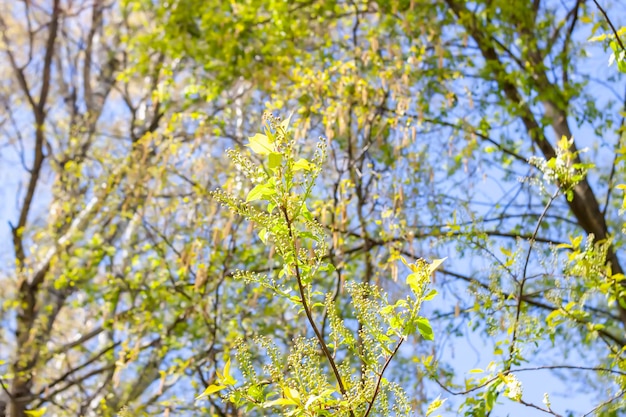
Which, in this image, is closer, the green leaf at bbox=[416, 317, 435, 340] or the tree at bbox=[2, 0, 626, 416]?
the green leaf at bbox=[416, 317, 435, 340]

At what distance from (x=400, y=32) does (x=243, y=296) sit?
2.42 metres

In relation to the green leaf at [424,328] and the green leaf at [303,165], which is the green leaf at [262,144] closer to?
the green leaf at [303,165]

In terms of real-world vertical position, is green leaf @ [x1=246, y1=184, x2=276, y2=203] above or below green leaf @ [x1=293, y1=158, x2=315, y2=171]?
below

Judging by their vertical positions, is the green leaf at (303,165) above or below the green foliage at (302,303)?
above

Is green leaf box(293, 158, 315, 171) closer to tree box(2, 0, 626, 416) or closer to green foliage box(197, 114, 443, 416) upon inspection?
green foliage box(197, 114, 443, 416)

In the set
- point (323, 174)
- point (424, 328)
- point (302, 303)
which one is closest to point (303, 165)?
point (302, 303)

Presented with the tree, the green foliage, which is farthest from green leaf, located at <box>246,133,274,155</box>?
the tree

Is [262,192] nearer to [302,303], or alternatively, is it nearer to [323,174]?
[302,303]

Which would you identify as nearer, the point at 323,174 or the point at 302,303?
the point at 302,303

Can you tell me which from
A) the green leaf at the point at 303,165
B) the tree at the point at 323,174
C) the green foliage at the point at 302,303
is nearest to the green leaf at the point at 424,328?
the green foliage at the point at 302,303

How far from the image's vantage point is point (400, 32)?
570cm

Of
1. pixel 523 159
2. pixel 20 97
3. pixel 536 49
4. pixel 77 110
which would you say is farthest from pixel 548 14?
pixel 20 97

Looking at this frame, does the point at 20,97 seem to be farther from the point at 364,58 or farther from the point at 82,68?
the point at 364,58

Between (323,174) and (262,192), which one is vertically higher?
(323,174)
